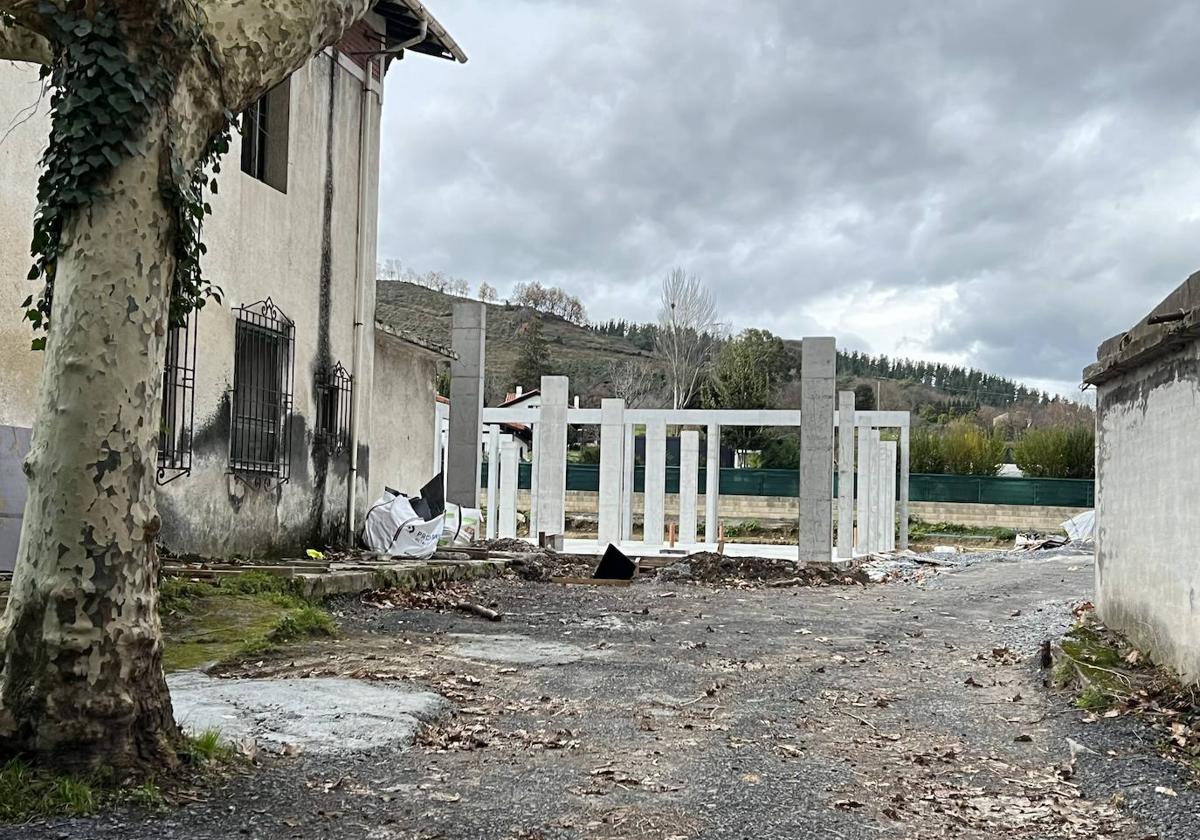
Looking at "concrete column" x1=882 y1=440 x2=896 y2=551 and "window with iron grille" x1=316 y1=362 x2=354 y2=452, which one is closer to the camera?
"window with iron grille" x1=316 y1=362 x2=354 y2=452

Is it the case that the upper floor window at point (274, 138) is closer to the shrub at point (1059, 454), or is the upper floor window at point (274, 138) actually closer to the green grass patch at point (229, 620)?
the green grass patch at point (229, 620)

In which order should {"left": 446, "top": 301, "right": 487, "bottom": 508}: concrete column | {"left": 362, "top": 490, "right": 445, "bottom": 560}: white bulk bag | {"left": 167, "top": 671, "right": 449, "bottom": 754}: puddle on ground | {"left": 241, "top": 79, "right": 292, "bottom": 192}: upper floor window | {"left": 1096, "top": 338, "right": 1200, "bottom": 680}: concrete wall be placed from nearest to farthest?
{"left": 167, "top": 671, "right": 449, "bottom": 754}: puddle on ground < {"left": 1096, "top": 338, "right": 1200, "bottom": 680}: concrete wall < {"left": 241, "top": 79, "right": 292, "bottom": 192}: upper floor window < {"left": 362, "top": 490, "right": 445, "bottom": 560}: white bulk bag < {"left": 446, "top": 301, "right": 487, "bottom": 508}: concrete column

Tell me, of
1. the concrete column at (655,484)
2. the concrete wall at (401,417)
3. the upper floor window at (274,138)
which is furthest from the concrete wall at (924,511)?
the upper floor window at (274,138)

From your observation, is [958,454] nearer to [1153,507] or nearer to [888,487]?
[888,487]

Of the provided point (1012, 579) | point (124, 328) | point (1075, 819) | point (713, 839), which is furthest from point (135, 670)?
point (1012, 579)

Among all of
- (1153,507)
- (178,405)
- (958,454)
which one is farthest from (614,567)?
(958,454)

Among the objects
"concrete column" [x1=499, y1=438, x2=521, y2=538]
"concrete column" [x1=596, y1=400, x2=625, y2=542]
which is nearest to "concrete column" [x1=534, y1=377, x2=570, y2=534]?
"concrete column" [x1=596, y1=400, x2=625, y2=542]

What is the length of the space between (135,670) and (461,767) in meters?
1.45

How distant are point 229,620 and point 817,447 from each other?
11.9 metres

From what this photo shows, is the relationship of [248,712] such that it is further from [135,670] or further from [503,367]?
[503,367]

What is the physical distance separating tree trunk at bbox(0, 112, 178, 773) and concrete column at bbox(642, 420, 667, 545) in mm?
20735

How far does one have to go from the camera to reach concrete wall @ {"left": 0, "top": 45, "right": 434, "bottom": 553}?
8.74 metres

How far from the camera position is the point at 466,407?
18922 mm

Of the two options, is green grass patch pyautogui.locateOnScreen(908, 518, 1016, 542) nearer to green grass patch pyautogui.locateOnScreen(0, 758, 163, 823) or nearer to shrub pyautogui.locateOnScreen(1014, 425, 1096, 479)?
shrub pyautogui.locateOnScreen(1014, 425, 1096, 479)
